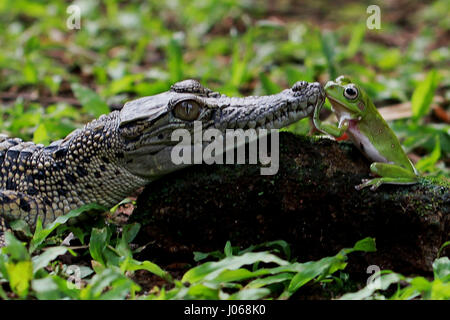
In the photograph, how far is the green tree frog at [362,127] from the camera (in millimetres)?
4184

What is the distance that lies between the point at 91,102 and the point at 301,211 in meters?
2.99

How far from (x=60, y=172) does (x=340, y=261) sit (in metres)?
2.08

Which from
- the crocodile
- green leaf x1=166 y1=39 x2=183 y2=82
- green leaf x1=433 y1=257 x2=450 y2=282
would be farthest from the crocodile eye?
green leaf x1=166 y1=39 x2=183 y2=82

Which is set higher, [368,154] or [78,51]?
[78,51]

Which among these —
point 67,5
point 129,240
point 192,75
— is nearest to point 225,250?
point 129,240

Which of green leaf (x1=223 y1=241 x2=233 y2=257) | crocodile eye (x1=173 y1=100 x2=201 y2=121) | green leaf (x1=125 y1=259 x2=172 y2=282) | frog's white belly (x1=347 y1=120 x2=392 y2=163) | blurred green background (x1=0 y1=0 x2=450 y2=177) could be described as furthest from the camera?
blurred green background (x1=0 y1=0 x2=450 y2=177)

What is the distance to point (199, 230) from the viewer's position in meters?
4.05

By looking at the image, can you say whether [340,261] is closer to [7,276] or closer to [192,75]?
[7,276]

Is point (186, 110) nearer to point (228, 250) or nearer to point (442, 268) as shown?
point (228, 250)

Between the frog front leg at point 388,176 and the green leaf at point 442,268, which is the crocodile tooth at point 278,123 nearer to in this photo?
the frog front leg at point 388,176

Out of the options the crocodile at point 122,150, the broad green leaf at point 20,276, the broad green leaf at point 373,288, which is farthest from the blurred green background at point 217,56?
the broad green leaf at point 373,288

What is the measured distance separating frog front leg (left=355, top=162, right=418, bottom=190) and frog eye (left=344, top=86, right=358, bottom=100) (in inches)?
22.3

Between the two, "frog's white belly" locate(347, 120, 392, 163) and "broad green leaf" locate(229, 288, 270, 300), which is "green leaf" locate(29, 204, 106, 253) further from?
"frog's white belly" locate(347, 120, 392, 163)

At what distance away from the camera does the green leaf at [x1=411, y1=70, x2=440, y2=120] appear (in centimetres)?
647
